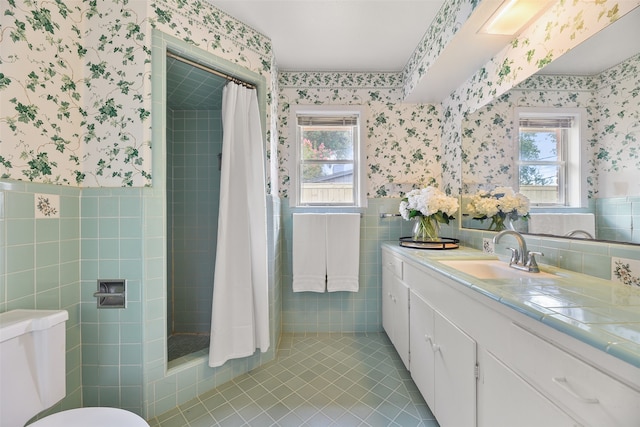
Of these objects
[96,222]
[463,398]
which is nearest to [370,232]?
[463,398]

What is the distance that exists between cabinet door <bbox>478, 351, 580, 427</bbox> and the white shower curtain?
1296 millimetres

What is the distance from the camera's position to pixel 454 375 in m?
1.12

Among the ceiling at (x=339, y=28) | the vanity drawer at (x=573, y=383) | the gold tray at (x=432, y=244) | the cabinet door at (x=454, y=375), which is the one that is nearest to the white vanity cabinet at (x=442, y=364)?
the cabinet door at (x=454, y=375)

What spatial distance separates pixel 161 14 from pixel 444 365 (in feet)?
7.62

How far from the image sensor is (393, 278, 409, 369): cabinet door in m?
1.69

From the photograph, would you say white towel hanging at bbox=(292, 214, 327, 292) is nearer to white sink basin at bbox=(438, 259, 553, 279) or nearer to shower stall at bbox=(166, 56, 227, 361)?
shower stall at bbox=(166, 56, 227, 361)

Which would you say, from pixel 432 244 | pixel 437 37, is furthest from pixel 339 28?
pixel 432 244

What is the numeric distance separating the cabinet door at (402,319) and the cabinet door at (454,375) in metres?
0.40

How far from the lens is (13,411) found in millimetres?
935

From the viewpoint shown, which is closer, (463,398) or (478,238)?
(463,398)

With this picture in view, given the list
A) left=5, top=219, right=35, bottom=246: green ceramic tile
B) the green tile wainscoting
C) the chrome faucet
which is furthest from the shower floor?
the chrome faucet

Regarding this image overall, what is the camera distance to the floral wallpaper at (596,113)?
3.14ft

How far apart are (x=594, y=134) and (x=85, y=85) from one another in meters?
2.42

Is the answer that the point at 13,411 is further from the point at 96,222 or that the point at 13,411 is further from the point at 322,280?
the point at 322,280
